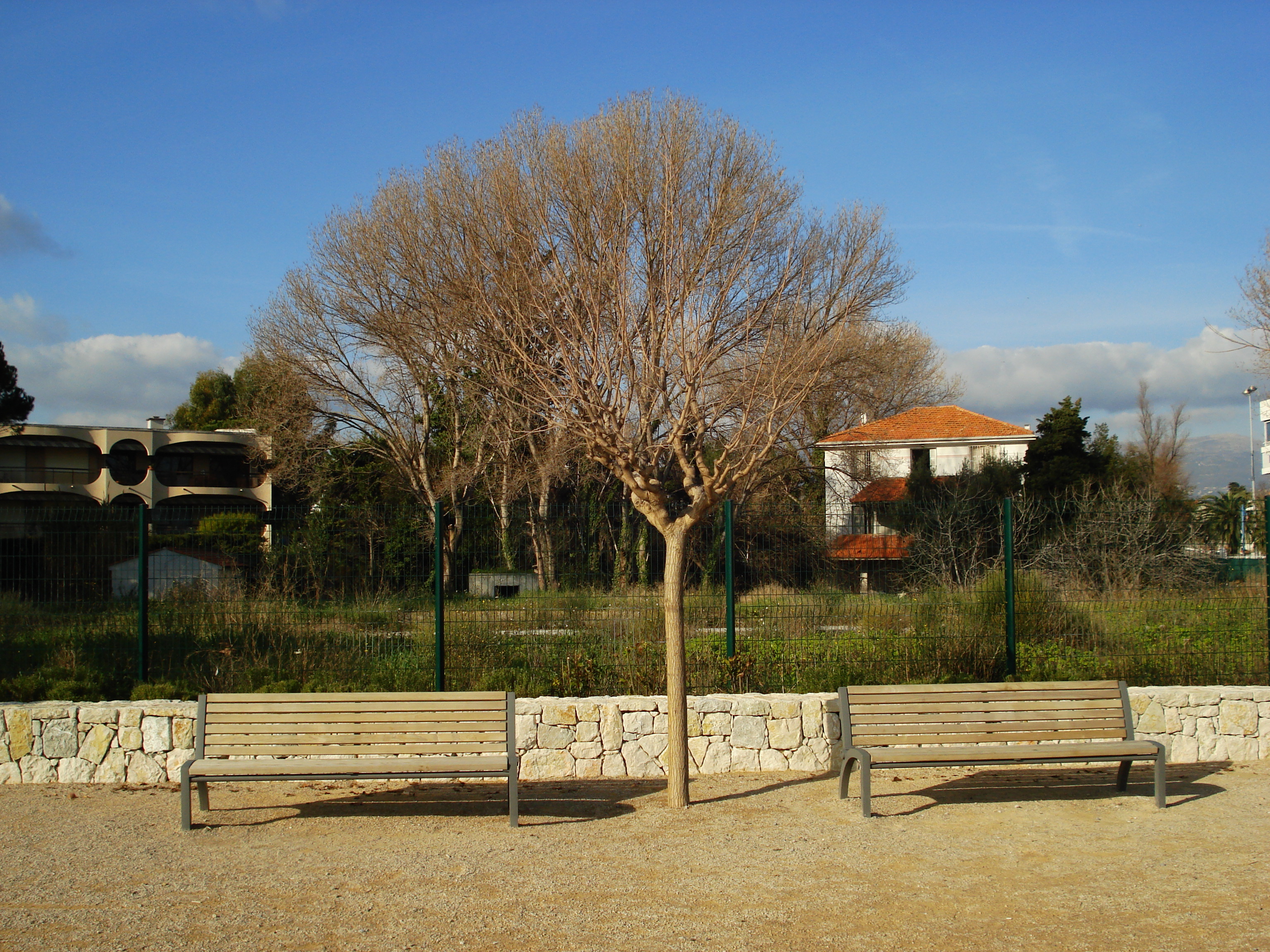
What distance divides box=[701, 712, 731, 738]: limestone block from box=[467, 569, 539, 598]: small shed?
1.83 m

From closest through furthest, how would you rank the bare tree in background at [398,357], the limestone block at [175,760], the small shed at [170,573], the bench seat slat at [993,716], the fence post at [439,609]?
the bench seat slat at [993,716] → the limestone block at [175,760] → the fence post at [439,609] → the small shed at [170,573] → the bare tree in background at [398,357]

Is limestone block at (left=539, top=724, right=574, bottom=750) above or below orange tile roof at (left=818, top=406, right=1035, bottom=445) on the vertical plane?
below

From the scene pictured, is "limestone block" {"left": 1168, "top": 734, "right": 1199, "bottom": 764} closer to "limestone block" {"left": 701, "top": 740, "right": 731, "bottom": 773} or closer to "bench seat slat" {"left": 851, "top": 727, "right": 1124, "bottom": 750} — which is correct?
"bench seat slat" {"left": 851, "top": 727, "right": 1124, "bottom": 750}

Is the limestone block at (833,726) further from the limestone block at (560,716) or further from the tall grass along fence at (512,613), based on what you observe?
the limestone block at (560,716)

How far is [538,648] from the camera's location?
27.7 ft

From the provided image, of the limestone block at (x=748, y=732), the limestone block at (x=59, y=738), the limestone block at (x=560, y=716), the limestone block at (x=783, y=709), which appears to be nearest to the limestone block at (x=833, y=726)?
the limestone block at (x=783, y=709)

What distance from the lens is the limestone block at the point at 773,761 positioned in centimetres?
781

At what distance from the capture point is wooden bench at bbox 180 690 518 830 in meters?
6.46

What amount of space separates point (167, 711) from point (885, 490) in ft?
89.3

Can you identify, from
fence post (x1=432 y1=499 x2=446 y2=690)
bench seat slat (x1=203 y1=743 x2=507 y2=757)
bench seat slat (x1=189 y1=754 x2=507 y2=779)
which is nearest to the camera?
bench seat slat (x1=189 y1=754 x2=507 y2=779)

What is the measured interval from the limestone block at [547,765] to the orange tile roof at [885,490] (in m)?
23.0

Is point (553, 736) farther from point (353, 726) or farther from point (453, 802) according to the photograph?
point (353, 726)

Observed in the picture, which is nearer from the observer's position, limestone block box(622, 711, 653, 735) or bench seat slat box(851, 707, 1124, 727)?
bench seat slat box(851, 707, 1124, 727)

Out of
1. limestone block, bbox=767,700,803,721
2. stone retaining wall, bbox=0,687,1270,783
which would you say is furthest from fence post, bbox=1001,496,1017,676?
limestone block, bbox=767,700,803,721
